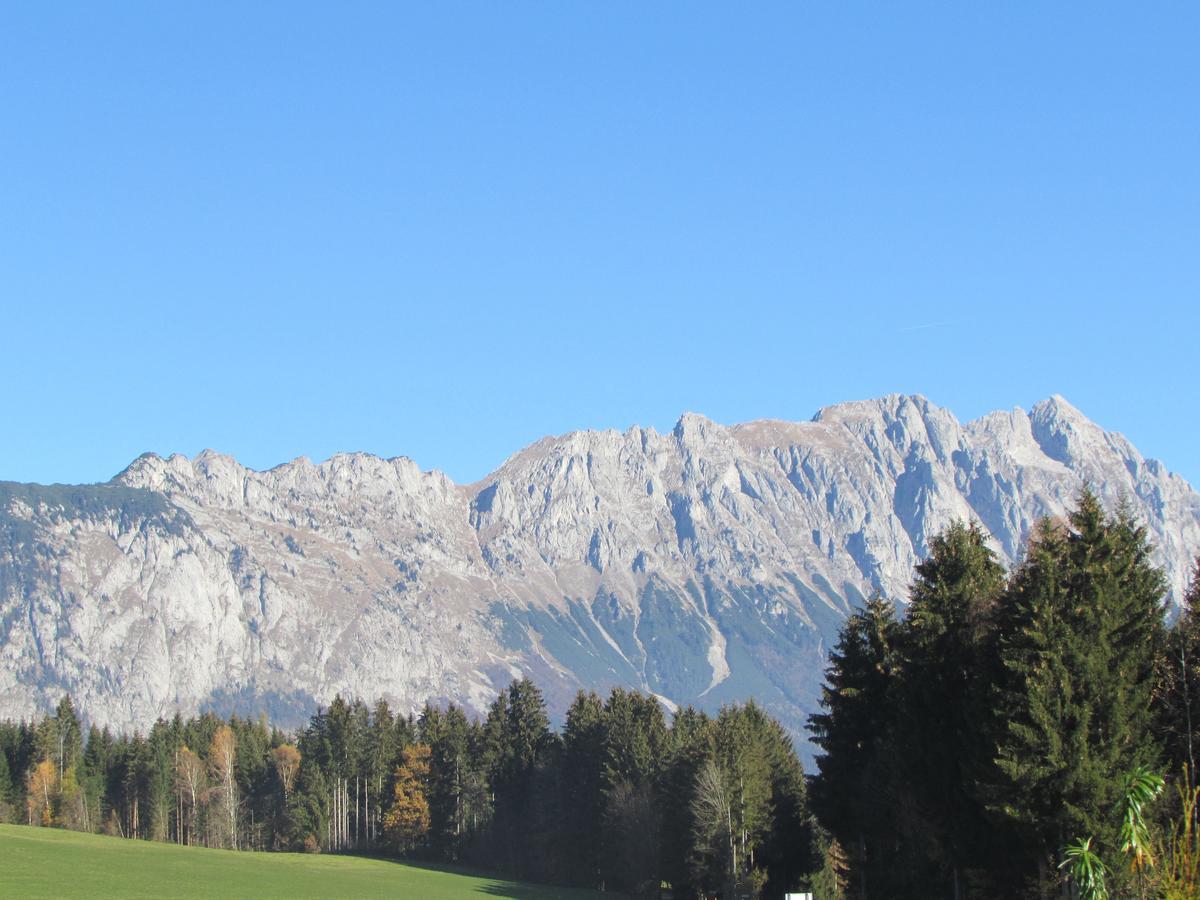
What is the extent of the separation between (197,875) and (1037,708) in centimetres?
7732

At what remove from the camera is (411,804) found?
161000mm

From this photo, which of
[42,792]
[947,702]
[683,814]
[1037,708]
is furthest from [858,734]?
[42,792]

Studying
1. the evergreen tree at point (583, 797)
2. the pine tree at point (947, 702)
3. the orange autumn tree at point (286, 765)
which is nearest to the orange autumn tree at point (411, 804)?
the orange autumn tree at point (286, 765)

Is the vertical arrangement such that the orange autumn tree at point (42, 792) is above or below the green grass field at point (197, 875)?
above

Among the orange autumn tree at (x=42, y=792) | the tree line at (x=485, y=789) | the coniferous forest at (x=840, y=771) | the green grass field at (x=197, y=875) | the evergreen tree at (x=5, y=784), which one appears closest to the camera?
the coniferous forest at (x=840, y=771)

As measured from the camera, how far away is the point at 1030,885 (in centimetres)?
4691

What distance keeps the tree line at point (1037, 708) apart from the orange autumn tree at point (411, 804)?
10926 cm

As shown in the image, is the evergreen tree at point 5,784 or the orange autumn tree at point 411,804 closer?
the orange autumn tree at point 411,804

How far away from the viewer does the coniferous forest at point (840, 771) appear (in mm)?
43938

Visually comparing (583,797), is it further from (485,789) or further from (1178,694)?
(1178,694)

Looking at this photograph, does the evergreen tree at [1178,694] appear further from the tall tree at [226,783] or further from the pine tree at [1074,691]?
the tall tree at [226,783]

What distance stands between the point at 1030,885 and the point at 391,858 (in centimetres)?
11969

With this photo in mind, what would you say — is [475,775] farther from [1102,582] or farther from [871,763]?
[1102,582]

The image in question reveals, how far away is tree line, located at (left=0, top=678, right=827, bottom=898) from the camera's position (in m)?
98.0
